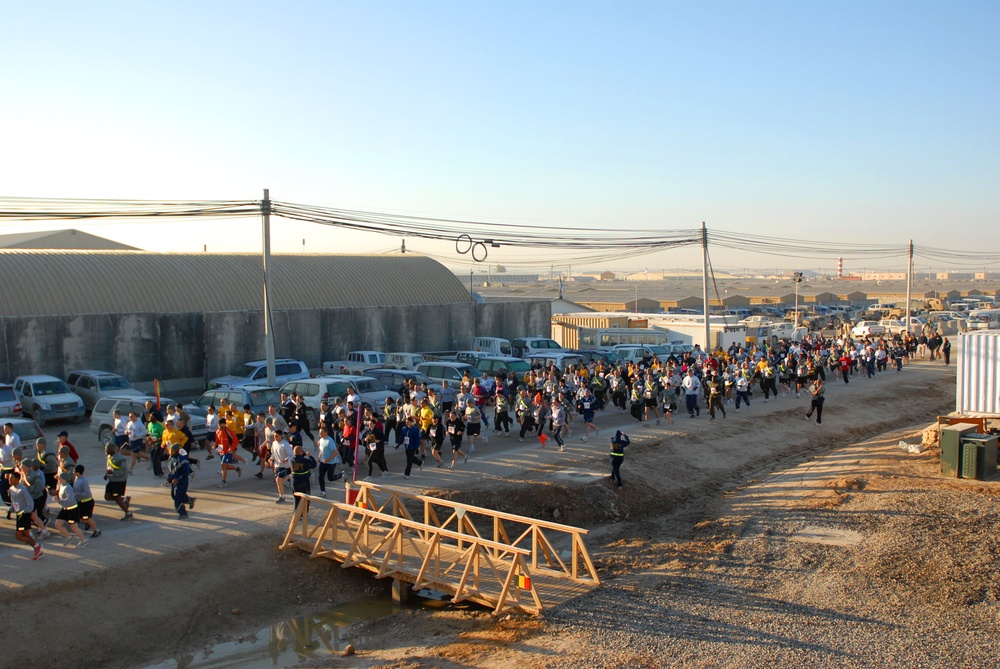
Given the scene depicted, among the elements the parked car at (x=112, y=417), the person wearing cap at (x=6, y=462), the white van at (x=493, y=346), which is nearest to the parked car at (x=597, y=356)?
the white van at (x=493, y=346)

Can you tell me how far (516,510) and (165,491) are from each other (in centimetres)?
707

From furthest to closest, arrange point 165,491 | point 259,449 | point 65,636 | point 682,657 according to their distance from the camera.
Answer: point 259,449 < point 165,491 < point 65,636 < point 682,657

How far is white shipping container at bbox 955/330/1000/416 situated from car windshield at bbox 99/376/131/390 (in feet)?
80.0

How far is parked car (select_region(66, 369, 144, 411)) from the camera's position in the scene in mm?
26016

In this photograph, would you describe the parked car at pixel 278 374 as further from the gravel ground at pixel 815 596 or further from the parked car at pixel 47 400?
the gravel ground at pixel 815 596

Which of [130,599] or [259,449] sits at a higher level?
[259,449]

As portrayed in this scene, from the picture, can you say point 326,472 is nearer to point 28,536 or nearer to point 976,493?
point 28,536

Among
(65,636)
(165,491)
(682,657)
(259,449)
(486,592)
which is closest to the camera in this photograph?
(682,657)

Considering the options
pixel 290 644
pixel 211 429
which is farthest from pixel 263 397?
pixel 290 644

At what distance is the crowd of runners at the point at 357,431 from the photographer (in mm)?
13992

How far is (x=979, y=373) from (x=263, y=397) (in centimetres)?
1883

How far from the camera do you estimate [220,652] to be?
11406mm

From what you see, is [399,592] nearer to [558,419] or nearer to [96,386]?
[558,419]

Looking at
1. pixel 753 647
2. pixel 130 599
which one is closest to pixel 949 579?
pixel 753 647
